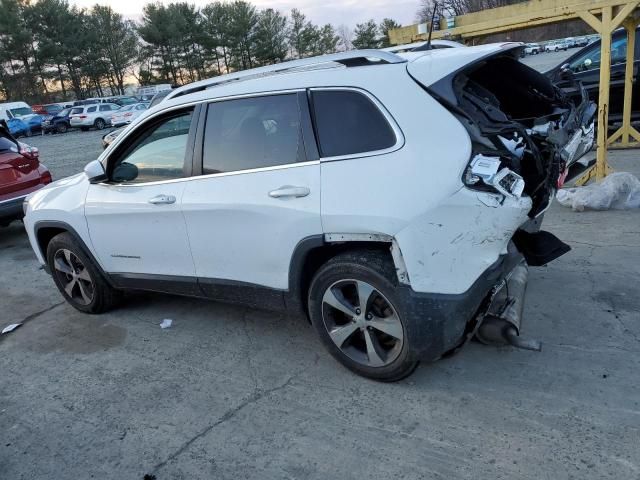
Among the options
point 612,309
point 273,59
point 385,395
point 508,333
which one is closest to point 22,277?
point 385,395

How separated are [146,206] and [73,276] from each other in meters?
1.32

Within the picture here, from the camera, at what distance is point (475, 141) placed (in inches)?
108

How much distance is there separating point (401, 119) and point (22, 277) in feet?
16.5

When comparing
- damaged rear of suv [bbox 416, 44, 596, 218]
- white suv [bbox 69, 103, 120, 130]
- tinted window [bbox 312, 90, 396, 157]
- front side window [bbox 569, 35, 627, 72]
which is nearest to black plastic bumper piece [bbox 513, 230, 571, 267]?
damaged rear of suv [bbox 416, 44, 596, 218]

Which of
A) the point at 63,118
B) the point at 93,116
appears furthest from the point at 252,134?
the point at 63,118

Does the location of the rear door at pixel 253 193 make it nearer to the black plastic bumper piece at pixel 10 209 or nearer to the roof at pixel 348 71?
the roof at pixel 348 71

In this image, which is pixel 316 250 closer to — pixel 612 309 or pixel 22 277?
pixel 612 309

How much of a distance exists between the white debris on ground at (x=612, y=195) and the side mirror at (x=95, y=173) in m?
4.99

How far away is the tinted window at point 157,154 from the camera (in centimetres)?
378

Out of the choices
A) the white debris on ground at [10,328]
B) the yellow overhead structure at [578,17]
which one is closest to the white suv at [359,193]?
the white debris on ground at [10,328]

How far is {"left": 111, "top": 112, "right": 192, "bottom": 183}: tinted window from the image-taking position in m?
3.78

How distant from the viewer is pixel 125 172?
4066 millimetres

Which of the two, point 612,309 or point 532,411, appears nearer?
point 532,411

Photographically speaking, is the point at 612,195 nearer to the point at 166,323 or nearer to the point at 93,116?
the point at 166,323
